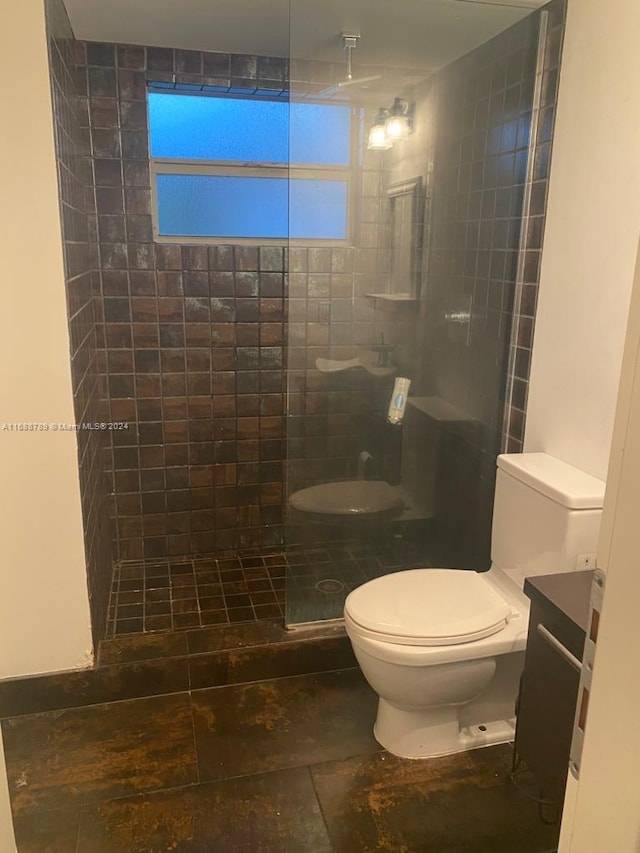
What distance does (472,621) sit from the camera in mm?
1939

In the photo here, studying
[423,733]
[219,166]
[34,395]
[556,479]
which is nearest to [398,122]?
[219,166]

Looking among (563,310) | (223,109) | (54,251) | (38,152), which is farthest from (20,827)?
(223,109)

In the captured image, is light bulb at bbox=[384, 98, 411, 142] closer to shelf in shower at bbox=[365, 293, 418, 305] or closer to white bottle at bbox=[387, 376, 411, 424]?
shelf in shower at bbox=[365, 293, 418, 305]

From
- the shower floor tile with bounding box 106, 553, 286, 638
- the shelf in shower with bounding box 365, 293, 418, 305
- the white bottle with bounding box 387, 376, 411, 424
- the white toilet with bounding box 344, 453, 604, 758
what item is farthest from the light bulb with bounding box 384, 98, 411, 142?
the shower floor tile with bounding box 106, 553, 286, 638

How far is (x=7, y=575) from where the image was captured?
2.10 metres

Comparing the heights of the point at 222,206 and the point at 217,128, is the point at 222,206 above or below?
below

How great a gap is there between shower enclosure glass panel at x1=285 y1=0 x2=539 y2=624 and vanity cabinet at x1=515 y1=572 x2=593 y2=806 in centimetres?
96

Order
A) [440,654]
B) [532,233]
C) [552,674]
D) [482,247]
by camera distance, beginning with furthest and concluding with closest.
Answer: [482,247] → [532,233] → [440,654] → [552,674]

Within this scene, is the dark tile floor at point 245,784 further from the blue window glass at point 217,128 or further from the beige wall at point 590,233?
the blue window glass at point 217,128

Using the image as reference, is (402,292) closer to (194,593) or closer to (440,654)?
(440,654)

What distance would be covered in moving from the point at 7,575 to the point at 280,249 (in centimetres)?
170

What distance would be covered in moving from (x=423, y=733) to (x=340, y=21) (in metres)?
2.25

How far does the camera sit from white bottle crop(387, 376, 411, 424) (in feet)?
8.46

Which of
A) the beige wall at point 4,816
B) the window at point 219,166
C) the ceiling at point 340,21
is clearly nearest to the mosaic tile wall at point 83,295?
the ceiling at point 340,21
